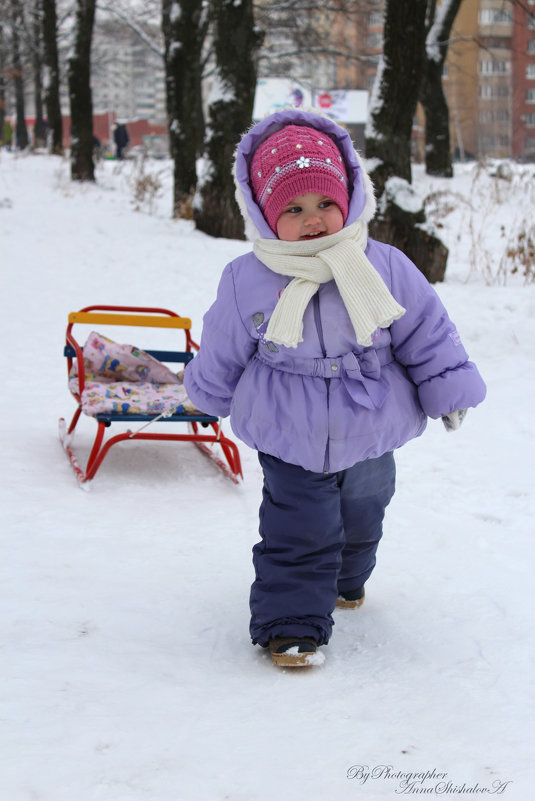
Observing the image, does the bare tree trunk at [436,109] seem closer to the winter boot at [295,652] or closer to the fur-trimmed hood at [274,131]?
the fur-trimmed hood at [274,131]

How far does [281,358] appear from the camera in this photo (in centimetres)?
227

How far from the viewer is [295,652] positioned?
90.4 inches

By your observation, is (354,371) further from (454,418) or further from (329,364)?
(454,418)

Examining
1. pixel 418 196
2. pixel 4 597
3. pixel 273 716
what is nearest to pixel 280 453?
pixel 273 716

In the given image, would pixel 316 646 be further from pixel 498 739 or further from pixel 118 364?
pixel 118 364

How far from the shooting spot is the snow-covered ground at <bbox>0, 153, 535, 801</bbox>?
1.83 metres

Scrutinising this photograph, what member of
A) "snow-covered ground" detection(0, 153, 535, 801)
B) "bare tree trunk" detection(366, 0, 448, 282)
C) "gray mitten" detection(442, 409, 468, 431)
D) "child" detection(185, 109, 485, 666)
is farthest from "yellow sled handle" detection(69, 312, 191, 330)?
"bare tree trunk" detection(366, 0, 448, 282)

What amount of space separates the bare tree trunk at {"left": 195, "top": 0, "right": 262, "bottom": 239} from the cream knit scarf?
25.7ft

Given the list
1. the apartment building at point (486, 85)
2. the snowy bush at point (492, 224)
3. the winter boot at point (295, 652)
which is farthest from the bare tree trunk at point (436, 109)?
the winter boot at point (295, 652)

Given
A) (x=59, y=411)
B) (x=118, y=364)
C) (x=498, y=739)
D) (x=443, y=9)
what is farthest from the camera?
(x=443, y=9)

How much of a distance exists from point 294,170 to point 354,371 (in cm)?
53

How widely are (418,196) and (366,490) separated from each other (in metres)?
5.85

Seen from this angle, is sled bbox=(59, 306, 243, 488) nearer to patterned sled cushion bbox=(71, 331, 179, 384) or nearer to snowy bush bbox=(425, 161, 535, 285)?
patterned sled cushion bbox=(71, 331, 179, 384)

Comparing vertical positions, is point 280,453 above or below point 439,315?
below
